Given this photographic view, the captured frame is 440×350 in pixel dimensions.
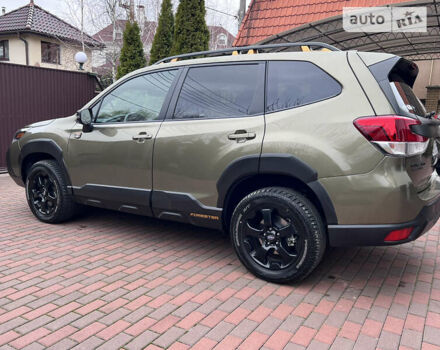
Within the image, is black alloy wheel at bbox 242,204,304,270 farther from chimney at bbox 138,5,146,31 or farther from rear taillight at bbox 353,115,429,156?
chimney at bbox 138,5,146,31

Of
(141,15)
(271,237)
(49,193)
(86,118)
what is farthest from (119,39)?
(271,237)

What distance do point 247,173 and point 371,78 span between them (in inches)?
45.4

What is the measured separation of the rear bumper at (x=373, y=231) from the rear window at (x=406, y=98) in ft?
2.39

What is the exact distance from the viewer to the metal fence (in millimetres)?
8578

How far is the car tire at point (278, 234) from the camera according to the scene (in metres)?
2.93

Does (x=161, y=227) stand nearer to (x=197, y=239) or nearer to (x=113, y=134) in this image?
(x=197, y=239)

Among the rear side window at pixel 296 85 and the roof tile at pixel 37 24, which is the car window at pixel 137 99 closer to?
Result: the rear side window at pixel 296 85

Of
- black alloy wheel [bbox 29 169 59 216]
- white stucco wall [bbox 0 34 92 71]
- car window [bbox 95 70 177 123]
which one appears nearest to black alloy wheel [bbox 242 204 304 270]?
car window [bbox 95 70 177 123]

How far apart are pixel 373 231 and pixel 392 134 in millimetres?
681

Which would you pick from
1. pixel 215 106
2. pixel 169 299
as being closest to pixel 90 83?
pixel 215 106

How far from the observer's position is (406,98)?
118 inches

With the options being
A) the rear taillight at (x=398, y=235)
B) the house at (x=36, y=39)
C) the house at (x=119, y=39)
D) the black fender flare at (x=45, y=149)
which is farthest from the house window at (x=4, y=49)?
the rear taillight at (x=398, y=235)

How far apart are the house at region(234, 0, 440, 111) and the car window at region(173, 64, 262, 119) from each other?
6.61m

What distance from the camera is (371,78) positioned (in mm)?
2842
